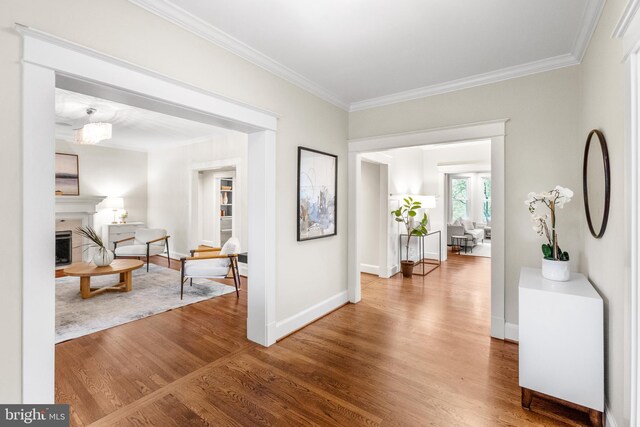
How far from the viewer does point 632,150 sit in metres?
1.29

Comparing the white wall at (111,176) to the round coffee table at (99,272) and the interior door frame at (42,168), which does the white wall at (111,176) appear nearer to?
the round coffee table at (99,272)

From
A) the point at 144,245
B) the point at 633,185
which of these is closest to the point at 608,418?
the point at 633,185

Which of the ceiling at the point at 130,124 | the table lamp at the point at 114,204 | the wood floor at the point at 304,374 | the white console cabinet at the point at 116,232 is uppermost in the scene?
the ceiling at the point at 130,124

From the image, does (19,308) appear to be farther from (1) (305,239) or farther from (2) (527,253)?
(2) (527,253)

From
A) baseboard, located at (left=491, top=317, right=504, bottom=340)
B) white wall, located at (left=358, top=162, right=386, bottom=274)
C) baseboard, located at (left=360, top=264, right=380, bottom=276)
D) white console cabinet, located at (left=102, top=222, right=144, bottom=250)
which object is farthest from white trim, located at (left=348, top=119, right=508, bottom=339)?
white console cabinet, located at (left=102, top=222, right=144, bottom=250)

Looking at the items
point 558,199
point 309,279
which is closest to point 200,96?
point 309,279

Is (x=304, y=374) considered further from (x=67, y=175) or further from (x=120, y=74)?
(x=67, y=175)

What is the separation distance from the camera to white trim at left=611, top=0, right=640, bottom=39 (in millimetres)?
1231

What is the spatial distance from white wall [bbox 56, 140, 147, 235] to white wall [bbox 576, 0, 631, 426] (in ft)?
25.5

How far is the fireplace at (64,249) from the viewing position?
579 centimetres

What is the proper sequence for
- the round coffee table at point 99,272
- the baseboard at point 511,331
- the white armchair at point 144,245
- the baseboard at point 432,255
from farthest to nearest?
the baseboard at point 432,255, the white armchair at point 144,245, the round coffee table at point 99,272, the baseboard at point 511,331

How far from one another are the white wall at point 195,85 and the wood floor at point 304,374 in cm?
60

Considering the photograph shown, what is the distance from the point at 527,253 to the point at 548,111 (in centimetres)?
132

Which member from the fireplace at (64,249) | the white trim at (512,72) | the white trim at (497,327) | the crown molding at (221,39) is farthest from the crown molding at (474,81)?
the fireplace at (64,249)
